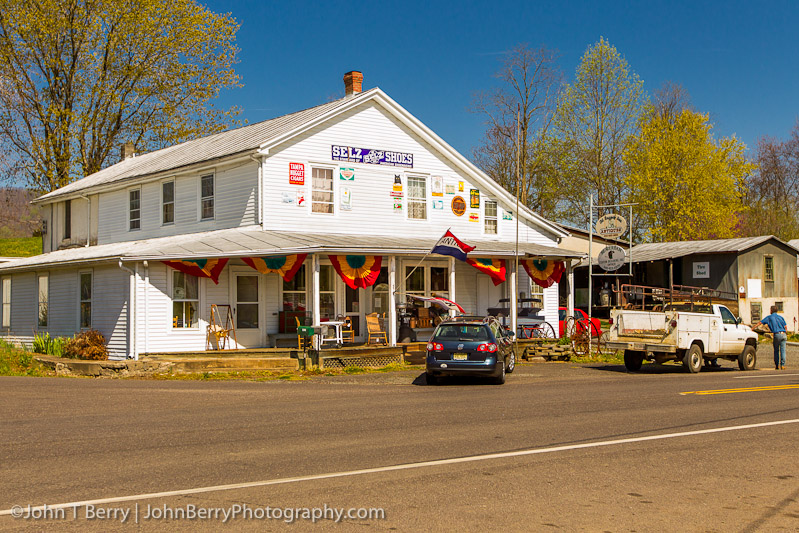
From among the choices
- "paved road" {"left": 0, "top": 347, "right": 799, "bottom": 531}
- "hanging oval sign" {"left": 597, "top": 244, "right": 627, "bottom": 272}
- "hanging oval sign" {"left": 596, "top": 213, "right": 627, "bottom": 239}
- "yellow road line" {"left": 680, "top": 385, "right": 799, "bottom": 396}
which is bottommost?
"yellow road line" {"left": 680, "top": 385, "right": 799, "bottom": 396}

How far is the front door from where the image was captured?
23969mm

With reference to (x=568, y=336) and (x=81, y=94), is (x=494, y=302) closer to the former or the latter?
(x=568, y=336)

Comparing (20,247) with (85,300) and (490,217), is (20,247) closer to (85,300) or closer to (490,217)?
(85,300)

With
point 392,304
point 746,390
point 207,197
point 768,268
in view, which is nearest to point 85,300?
point 207,197

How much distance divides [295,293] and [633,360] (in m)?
10.3

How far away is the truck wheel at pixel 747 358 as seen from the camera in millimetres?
23891

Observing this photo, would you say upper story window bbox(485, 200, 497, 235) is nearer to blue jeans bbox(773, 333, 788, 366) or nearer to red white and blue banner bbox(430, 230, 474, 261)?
red white and blue banner bbox(430, 230, 474, 261)

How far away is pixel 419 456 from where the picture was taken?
940 cm

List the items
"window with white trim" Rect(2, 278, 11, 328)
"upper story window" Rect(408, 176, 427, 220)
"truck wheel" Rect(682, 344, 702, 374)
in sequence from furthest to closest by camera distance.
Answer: "window with white trim" Rect(2, 278, 11, 328), "upper story window" Rect(408, 176, 427, 220), "truck wheel" Rect(682, 344, 702, 374)

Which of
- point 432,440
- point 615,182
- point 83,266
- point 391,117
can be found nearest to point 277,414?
point 432,440

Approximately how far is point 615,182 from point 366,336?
1307 inches

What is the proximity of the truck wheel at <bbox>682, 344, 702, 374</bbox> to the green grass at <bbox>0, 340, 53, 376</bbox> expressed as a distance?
17440 millimetres

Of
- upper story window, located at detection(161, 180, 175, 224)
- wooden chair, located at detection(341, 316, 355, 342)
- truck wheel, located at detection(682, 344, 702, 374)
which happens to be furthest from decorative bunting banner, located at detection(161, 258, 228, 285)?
truck wheel, located at detection(682, 344, 702, 374)

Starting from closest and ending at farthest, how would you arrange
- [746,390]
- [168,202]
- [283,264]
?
[746,390], [283,264], [168,202]
